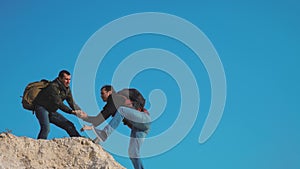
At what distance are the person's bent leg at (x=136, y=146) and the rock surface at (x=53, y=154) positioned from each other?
13.6 inches

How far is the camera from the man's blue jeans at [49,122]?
1191 centimetres

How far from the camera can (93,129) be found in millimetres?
11594

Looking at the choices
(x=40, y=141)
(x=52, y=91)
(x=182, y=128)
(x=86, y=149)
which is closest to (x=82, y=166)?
(x=86, y=149)

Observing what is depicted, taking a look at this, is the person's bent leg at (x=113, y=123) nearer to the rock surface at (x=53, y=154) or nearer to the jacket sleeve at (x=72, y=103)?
the rock surface at (x=53, y=154)

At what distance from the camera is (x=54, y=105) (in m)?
12.0

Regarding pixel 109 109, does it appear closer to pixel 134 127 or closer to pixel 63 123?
pixel 134 127

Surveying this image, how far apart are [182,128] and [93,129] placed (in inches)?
89.0

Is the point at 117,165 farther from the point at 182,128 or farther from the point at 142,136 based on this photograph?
the point at 182,128

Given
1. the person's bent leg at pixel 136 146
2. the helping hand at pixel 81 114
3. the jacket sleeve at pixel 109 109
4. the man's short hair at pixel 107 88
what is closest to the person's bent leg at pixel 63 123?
the helping hand at pixel 81 114

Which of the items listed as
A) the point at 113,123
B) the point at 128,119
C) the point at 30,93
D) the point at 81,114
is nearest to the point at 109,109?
the point at 113,123

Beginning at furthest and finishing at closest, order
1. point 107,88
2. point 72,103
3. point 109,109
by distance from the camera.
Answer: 1. point 72,103
2. point 107,88
3. point 109,109

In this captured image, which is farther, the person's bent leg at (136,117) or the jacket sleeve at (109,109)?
the jacket sleeve at (109,109)

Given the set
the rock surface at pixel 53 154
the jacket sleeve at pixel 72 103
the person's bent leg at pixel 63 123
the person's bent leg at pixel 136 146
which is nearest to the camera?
the rock surface at pixel 53 154

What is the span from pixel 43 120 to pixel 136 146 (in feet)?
7.51
